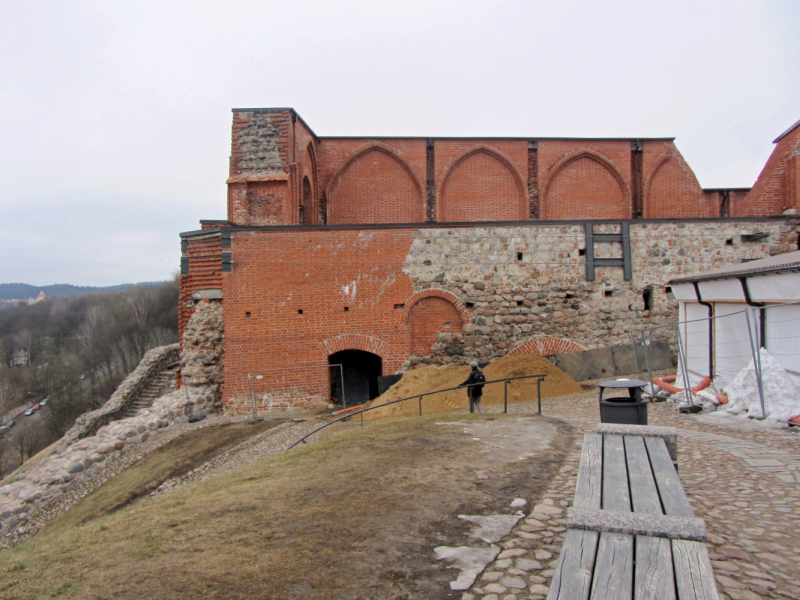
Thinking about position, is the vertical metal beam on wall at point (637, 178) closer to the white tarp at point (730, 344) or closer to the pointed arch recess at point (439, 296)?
the pointed arch recess at point (439, 296)

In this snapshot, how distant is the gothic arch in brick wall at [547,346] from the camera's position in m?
13.5

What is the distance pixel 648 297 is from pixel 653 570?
1308 centimetres

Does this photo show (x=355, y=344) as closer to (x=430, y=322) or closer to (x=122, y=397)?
(x=430, y=322)

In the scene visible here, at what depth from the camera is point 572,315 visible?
13.6m

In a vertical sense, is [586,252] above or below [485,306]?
above

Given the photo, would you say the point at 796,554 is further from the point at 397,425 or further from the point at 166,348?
the point at 166,348

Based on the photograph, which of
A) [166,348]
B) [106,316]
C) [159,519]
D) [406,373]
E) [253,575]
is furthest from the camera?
[106,316]

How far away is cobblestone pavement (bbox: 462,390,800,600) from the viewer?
2.78 metres

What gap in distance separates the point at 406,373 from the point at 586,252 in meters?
5.79

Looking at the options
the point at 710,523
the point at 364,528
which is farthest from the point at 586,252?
the point at 364,528

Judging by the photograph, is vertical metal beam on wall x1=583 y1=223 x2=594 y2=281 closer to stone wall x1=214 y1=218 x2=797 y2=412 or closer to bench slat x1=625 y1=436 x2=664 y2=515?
stone wall x1=214 y1=218 x2=797 y2=412

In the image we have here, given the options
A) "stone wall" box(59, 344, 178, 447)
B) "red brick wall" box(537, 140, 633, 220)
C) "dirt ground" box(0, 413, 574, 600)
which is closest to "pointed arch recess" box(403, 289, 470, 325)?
"dirt ground" box(0, 413, 574, 600)

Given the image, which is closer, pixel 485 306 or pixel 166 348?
pixel 485 306

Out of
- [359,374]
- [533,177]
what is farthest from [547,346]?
[533,177]
